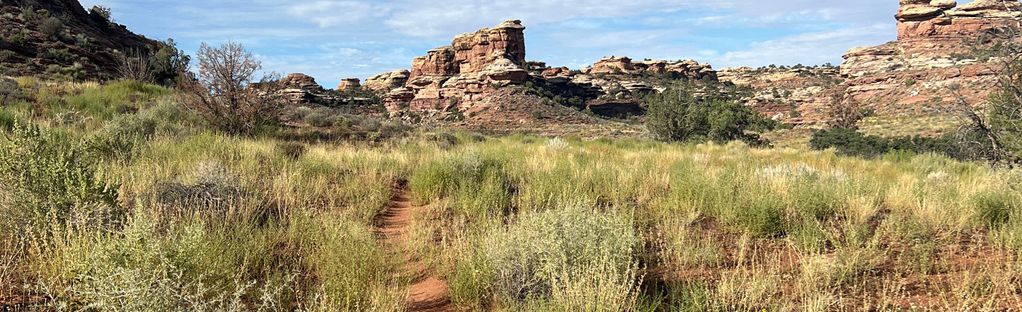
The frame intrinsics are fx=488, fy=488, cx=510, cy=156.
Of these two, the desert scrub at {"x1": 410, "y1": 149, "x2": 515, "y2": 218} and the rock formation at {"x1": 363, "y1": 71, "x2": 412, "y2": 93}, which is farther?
the rock formation at {"x1": 363, "y1": 71, "x2": 412, "y2": 93}

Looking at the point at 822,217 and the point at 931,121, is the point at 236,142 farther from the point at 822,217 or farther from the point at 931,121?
the point at 931,121

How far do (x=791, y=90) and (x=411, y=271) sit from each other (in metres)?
92.6

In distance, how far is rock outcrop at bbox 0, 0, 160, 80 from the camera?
63.9ft

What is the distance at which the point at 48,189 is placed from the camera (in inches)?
143

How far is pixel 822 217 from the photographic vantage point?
201 inches

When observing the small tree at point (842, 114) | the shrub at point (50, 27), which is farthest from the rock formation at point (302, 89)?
the small tree at point (842, 114)

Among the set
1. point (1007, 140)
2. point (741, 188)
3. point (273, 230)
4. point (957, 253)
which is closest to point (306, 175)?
point (273, 230)

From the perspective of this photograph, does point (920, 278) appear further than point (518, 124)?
No

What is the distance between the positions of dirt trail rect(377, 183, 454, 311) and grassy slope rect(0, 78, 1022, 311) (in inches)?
4.8

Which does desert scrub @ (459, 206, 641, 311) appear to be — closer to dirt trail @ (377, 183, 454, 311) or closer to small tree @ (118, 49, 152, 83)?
dirt trail @ (377, 183, 454, 311)

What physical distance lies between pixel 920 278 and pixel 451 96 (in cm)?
8123

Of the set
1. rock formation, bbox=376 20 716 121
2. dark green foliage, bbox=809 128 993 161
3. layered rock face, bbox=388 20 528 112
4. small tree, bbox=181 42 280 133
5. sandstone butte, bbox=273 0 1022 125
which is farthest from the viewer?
layered rock face, bbox=388 20 528 112

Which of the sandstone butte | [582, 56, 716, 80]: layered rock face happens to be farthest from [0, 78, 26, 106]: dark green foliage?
[582, 56, 716, 80]: layered rock face

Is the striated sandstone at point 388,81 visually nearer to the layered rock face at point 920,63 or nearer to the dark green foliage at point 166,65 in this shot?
the dark green foliage at point 166,65
